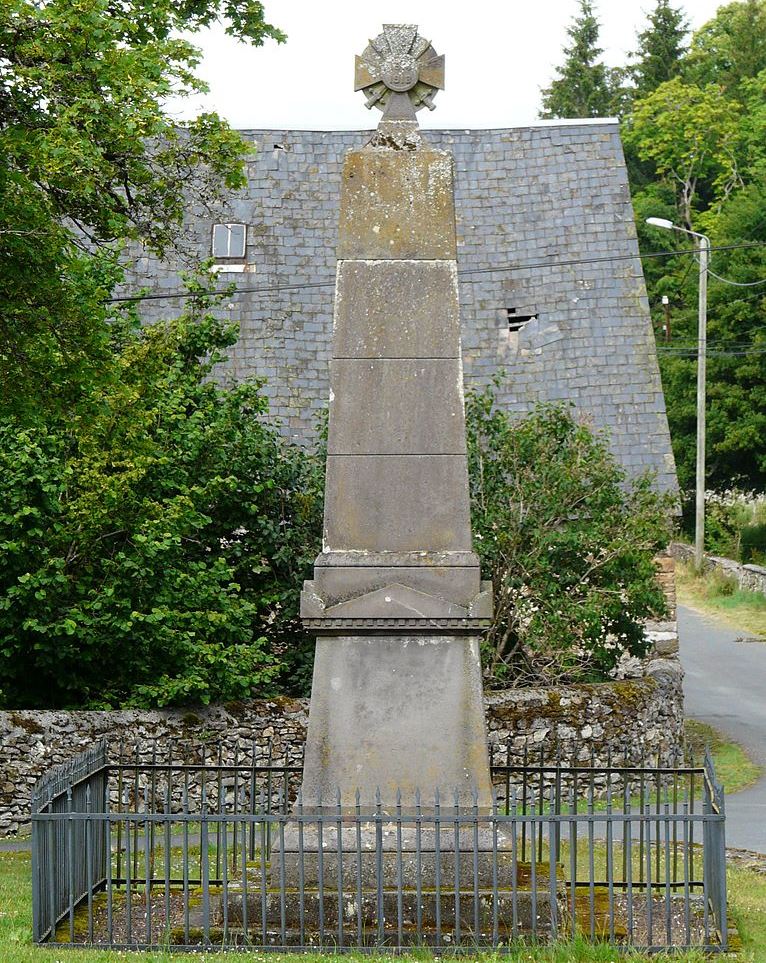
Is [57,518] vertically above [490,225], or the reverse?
[490,225]

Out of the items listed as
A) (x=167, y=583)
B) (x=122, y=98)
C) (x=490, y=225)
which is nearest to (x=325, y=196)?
(x=490, y=225)

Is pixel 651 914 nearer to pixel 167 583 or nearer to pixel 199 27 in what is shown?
pixel 167 583

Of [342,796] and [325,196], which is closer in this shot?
[342,796]

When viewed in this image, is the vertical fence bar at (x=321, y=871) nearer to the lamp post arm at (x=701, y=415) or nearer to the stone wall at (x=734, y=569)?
the stone wall at (x=734, y=569)

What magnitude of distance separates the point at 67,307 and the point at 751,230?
34649 mm

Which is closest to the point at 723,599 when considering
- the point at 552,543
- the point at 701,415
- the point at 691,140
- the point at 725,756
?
the point at 701,415

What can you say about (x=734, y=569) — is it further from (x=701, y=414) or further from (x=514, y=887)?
(x=514, y=887)

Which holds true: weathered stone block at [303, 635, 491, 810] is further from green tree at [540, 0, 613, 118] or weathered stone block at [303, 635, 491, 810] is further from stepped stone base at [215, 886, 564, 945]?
green tree at [540, 0, 613, 118]

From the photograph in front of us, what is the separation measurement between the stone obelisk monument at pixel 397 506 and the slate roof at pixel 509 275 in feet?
40.6

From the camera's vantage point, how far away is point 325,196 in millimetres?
23484

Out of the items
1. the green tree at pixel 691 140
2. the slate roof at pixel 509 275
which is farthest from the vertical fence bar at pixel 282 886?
the green tree at pixel 691 140

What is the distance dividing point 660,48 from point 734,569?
2612 centimetres

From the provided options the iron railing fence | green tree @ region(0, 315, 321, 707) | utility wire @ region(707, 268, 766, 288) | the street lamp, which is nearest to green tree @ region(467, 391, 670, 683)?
green tree @ region(0, 315, 321, 707)

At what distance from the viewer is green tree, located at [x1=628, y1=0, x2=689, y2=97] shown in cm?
5597
